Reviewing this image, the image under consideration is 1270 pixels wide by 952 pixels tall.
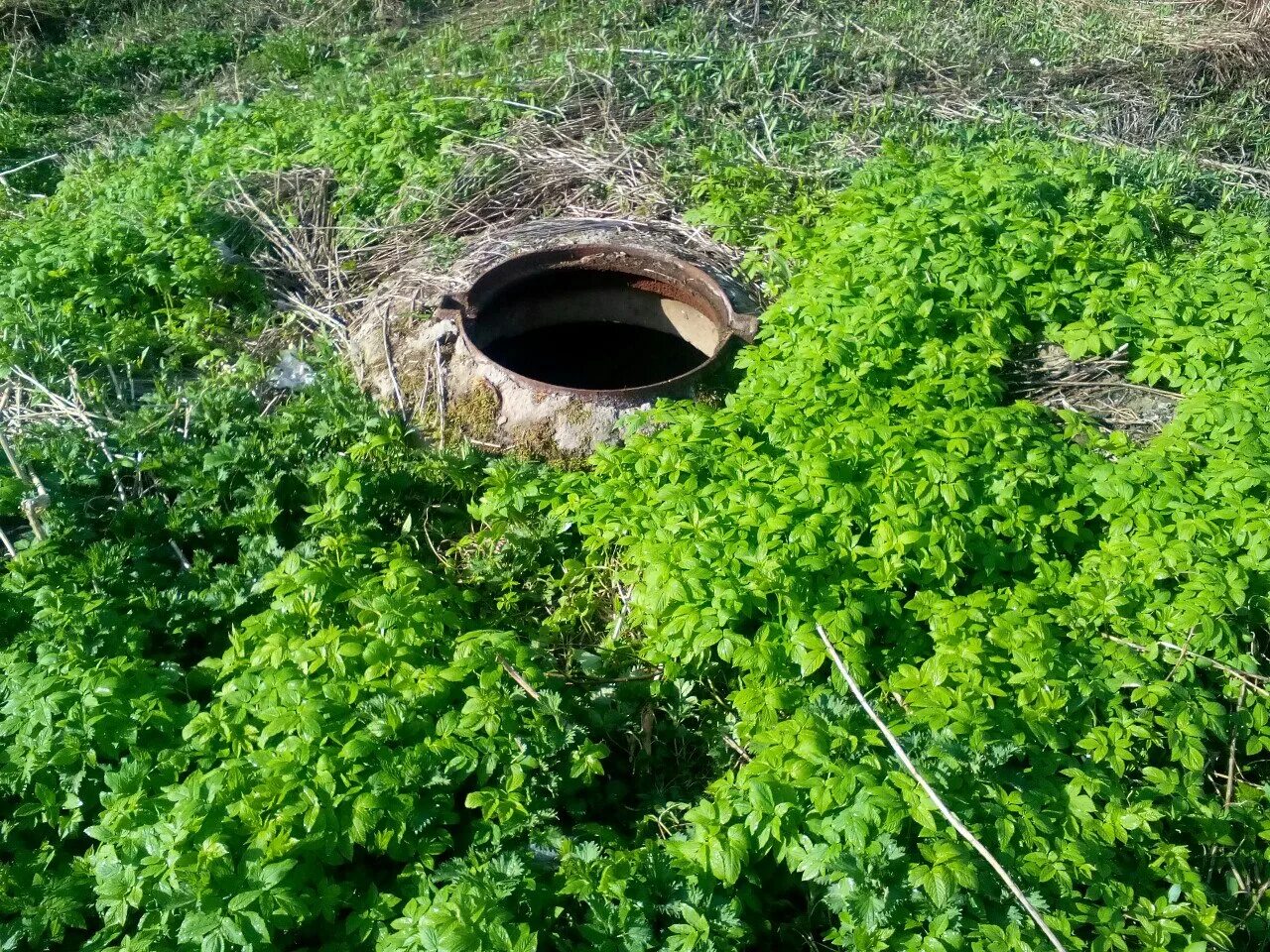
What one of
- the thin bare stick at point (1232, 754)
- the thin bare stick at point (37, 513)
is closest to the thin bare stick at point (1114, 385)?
the thin bare stick at point (1232, 754)

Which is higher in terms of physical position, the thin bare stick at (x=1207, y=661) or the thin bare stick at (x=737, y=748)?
the thin bare stick at (x=1207, y=661)

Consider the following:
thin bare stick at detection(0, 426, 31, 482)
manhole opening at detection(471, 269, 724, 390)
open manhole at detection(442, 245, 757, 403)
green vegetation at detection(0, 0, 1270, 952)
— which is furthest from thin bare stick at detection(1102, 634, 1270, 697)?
thin bare stick at detection(0, 426, 31, 482)

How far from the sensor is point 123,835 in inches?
103

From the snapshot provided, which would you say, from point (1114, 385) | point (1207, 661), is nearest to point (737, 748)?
point (1207, 661)

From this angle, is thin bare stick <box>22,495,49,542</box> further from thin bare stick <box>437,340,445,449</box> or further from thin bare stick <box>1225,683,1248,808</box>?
thin bare stick <box>1225,683,1248,808</box>

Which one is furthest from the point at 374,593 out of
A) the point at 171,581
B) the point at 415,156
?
the point at 415,156

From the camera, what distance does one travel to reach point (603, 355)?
5828 millimetres

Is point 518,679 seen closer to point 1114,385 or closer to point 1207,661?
point 1207,661

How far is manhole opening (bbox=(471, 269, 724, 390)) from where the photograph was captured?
207 inches

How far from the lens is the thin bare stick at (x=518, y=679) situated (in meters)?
2.98

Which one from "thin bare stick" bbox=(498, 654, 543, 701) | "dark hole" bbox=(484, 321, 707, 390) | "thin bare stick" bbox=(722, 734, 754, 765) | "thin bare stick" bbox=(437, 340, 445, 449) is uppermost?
"thin bare stick" bbox=(498, 654, 543, 701)

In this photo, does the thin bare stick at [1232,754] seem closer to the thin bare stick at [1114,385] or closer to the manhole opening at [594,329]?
the thin bare stick at [1114,385]

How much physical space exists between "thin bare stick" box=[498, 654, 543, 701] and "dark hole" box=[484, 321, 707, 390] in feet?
8.84

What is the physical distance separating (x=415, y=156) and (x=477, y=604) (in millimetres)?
3479
